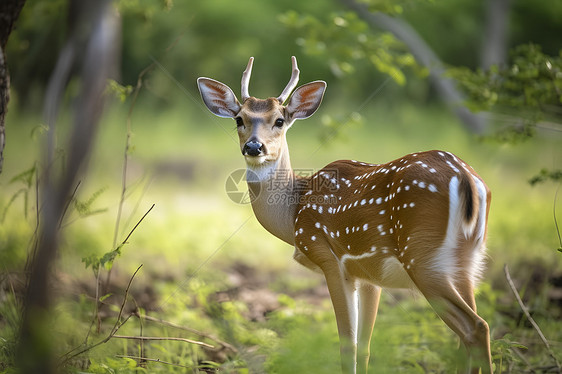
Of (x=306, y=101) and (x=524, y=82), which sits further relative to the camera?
(x=524, y=82)

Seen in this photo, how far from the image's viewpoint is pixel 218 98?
4129 mm

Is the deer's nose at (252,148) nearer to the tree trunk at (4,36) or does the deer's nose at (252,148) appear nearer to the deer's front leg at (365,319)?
the deer's front leg at (365,319)

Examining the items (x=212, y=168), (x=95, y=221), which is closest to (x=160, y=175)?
(x=212, y=168)

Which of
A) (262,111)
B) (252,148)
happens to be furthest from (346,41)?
(252,148)

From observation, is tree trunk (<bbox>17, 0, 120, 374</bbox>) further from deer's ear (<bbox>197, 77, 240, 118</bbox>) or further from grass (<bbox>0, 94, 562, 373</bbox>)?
deer's ear (<bbox>197, 77, 240, 118</bbox>)

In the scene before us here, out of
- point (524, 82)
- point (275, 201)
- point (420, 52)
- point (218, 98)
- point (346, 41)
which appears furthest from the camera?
point (420, 52)

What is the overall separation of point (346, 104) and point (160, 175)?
16.5 feet

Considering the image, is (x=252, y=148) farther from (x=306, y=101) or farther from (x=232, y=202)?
(x=232, y=202)

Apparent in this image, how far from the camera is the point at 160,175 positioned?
994cm

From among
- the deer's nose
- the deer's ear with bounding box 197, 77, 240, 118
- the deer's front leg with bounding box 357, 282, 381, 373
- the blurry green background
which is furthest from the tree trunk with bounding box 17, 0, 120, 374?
the deer's front leg with bounding box 357, 282, 381, 373

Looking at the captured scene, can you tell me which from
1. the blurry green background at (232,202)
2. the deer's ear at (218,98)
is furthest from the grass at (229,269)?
the deer's ear at (218,98)

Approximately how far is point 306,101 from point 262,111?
1.19ft

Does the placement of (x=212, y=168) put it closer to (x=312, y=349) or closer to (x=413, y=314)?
(x=413, y=314)

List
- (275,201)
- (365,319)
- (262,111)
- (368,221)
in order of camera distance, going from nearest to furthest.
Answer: (368,221)
(365,319)
(262,111)
(275,201)
